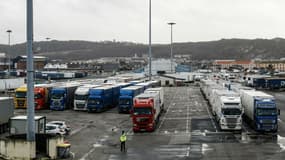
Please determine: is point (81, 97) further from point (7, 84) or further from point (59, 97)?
point (7, 84)

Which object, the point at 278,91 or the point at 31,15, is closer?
the point at 31,15

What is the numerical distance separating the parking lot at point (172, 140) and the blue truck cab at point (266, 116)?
1041mm

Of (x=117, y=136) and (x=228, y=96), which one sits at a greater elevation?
(x=228, y=96)

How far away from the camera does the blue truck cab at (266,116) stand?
42.2m

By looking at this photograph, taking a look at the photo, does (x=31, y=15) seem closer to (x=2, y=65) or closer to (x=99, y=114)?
(x=99, y=114)

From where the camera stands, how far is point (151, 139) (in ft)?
132

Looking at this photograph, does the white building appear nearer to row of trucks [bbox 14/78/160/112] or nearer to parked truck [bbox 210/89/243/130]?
row of trucks [bbox 14/78/160/112]

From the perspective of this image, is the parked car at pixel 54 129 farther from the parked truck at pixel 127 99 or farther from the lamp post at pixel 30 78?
the parked truck at pixel 127 99

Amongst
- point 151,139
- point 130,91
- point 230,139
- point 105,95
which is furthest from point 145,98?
point 105,95

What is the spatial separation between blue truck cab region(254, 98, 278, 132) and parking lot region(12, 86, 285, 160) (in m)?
1.04

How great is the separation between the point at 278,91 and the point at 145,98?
6732cm

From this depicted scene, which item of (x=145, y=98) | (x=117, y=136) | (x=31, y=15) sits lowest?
(x=117, y=136)

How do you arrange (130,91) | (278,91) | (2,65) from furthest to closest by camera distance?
1. (2,65)
2. (278,91)
3. (130,91)

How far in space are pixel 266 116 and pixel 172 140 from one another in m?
9.42
